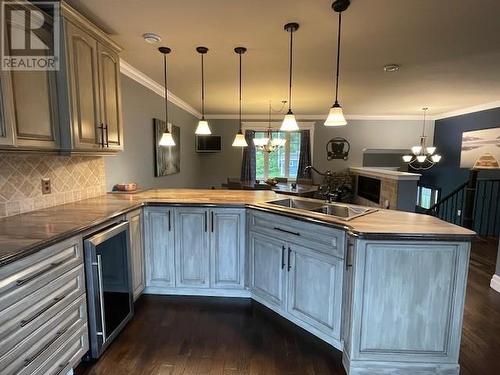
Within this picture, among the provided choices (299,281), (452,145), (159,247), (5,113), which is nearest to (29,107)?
(5,113)

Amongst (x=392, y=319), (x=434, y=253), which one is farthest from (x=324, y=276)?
(x=434, y=253)

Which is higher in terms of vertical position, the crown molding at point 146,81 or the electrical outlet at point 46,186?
the crown molding at point 146,81

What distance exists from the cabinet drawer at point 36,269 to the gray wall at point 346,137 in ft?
18.7

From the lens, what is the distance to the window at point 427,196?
6934 millimetres

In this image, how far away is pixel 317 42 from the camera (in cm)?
253

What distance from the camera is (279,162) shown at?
A: 24.1 ft

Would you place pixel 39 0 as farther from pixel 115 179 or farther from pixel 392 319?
pixel 392 319

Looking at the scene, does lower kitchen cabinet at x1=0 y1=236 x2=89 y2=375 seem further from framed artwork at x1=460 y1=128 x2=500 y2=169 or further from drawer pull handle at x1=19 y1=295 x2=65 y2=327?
framed artwork at x1=460 y1=128 x2=500 y2=169

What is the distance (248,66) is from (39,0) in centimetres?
199

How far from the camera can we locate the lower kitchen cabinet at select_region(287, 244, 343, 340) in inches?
74.0

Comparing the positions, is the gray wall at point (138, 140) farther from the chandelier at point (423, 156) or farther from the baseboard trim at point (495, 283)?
the chandelier at point (423, 156)

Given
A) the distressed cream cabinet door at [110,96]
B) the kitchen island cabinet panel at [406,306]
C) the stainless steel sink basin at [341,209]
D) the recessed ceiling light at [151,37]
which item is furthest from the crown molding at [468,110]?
the distressed cream cabinet door at [110,96]

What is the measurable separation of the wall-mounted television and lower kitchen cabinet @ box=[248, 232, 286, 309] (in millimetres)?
4813

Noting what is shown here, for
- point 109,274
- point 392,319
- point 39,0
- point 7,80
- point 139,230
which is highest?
point 39,0
